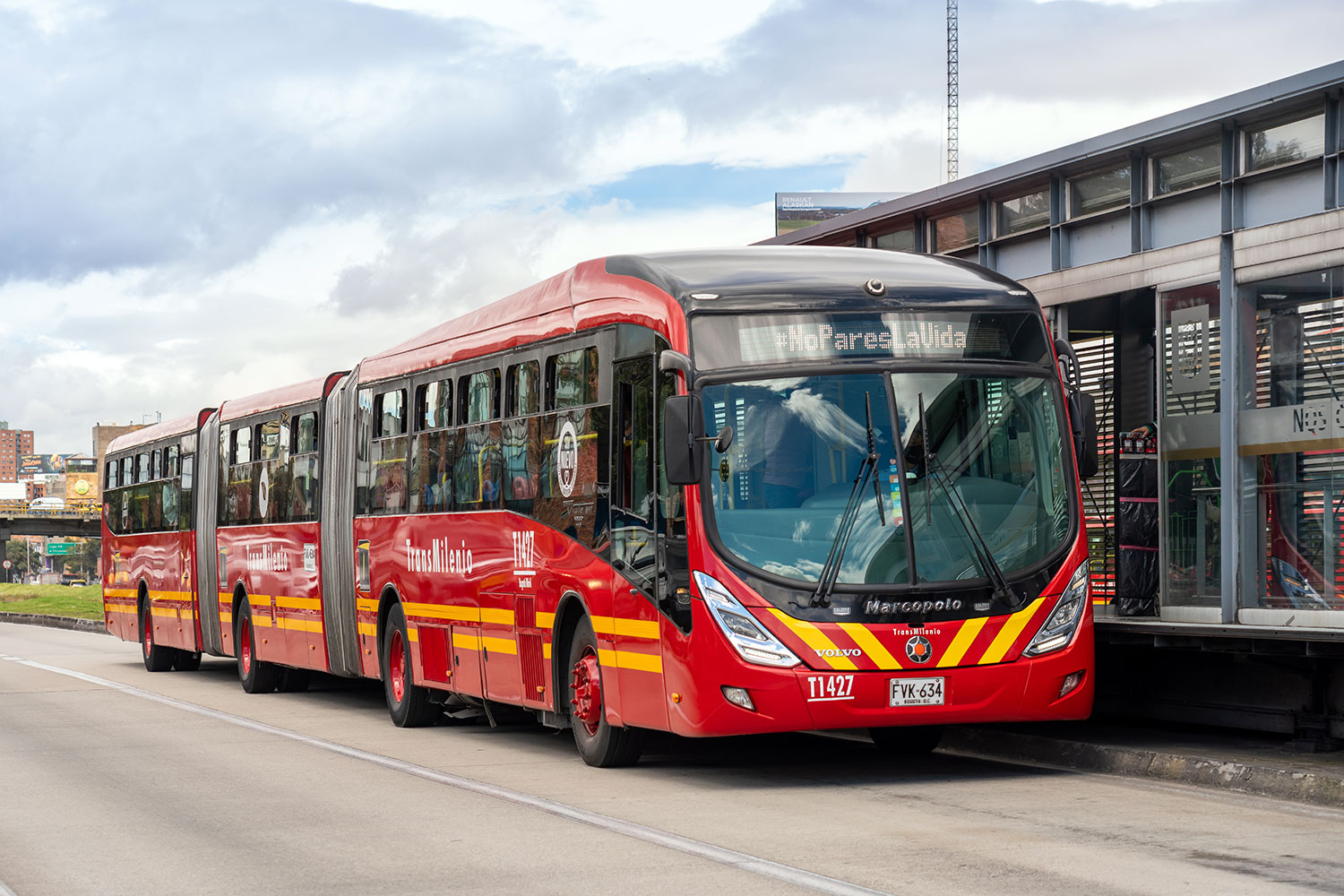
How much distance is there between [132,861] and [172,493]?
18.6 meters

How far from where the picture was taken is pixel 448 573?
1642 cm

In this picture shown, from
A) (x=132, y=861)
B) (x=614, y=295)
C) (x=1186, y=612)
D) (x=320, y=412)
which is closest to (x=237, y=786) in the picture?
(x=132, y=861)

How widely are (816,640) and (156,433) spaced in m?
19.7

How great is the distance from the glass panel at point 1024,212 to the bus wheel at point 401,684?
659cm

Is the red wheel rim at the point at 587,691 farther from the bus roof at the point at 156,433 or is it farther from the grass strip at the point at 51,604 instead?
the grass strip at the point at 51,604

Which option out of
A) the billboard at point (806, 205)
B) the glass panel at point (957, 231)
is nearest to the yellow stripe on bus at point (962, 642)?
the glass panel at point (957, 231)

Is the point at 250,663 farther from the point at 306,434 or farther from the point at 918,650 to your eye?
the point at 918,650

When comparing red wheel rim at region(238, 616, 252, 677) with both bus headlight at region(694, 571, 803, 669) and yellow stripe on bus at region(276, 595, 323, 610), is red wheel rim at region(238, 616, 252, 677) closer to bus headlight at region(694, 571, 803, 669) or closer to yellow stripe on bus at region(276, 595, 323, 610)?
yellow stripe on bus at region(276, 595, 323, 610)

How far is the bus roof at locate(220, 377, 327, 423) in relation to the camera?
21.7 m

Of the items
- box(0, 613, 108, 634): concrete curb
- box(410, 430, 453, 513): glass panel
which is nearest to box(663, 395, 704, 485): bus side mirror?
box(410, 430, 453, 513): glass panel

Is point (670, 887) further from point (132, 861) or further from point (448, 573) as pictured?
point (448, 573)

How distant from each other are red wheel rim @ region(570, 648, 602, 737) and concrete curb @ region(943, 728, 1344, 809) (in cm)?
299

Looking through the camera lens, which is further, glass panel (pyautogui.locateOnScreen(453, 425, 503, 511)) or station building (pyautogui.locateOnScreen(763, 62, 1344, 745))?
glass panel (pyautogui.locateOnScreen(453, 425, 503, 511))

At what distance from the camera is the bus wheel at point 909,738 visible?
553 inches
